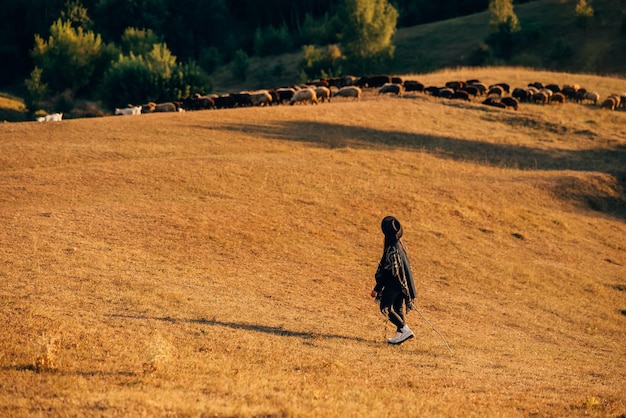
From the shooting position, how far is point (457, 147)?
36.7 m

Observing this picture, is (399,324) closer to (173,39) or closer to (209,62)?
(209,62)

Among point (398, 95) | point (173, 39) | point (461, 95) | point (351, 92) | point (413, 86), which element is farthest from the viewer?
point (173, 39)

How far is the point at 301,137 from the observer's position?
35.0 meters

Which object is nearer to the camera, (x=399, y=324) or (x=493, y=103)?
(x=399, y=324)

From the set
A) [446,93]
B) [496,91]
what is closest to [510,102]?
[496,91]

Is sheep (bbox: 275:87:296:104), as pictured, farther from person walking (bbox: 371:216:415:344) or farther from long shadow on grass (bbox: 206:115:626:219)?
person walking (bbox: 371:216:415:344)

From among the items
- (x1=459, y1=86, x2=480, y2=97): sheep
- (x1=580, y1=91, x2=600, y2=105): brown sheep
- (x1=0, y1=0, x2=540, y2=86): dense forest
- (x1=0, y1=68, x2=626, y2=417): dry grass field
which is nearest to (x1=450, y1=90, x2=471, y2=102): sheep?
(x1=459, y1=86, x2=480, y2=97): sheep

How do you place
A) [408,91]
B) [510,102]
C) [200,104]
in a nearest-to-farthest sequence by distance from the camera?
[200,104], [510,102], [408,91]

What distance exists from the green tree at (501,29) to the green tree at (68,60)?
43.4 m

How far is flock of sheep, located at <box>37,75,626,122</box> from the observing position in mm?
45500

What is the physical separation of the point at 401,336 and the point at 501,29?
237ft

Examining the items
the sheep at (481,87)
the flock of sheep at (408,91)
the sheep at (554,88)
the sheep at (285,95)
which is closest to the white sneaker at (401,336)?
the flock of sheep at (408,91)

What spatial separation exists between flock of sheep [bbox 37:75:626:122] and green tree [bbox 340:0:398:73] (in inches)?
980

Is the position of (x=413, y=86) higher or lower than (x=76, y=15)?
lower
